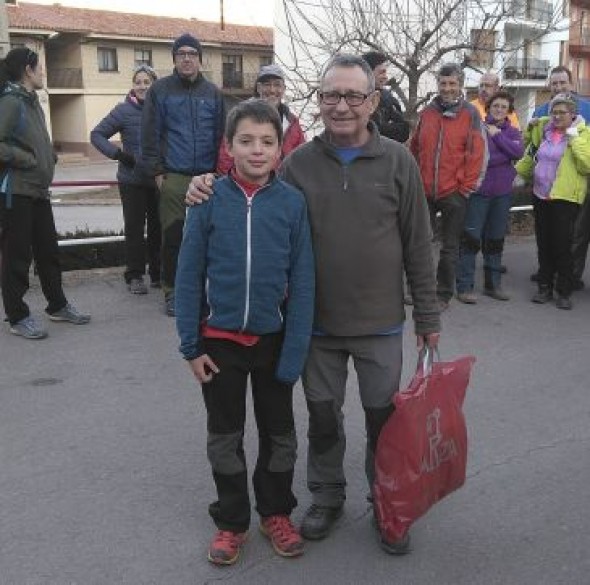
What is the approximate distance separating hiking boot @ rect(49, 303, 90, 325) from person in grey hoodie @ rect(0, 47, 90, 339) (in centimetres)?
24

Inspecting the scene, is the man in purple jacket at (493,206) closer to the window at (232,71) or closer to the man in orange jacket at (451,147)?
the man in orange jacket at (451,147)

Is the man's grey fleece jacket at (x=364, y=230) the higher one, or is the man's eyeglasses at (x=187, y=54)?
the man's eyeglasses at (x=187, y=54)

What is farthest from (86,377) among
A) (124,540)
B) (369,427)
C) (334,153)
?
(334,153)

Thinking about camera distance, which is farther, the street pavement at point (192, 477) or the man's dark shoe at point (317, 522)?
the man's dark shoe at point (317, 522)

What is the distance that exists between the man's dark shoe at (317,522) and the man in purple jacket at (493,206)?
144 inches

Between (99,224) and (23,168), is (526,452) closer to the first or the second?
(23,168)

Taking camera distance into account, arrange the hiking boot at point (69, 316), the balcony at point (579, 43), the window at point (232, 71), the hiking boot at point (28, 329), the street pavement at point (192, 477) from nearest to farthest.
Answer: the street pavement at point (192, 477) < the hiking boot at point (28, 329) < the hiking boot at point (69, 316) < the balcony at point (579, 43) < the window at point (232, 71)

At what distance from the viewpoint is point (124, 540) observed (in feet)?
9.25

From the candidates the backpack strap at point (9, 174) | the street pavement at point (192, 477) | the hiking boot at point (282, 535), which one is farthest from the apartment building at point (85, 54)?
the hiking boot at point (282, 535)

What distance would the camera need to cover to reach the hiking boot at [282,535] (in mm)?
2734

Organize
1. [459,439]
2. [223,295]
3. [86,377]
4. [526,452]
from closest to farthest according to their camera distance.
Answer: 1. [223,295]
2. [459,439]
3. [526,452]
4. [86,377]

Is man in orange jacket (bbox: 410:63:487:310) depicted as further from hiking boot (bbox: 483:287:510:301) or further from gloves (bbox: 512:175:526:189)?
gloves (bbox: 512:175:526:189)

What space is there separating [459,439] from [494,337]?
2.85 metres

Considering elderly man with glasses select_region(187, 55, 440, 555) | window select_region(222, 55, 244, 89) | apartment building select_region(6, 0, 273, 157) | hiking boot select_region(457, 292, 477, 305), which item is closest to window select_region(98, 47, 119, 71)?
apartment building select_region(6, 0, 273, 157)
